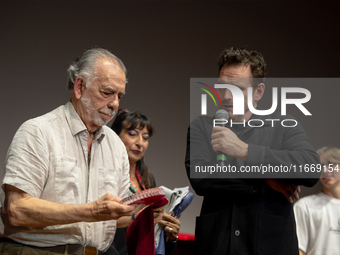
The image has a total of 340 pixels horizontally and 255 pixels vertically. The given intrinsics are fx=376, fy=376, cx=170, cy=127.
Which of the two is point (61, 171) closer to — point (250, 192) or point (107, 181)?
point (107, 181)

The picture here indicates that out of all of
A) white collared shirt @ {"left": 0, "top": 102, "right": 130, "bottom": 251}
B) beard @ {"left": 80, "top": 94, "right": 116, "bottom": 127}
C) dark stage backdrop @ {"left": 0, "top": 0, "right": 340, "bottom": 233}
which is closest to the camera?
white collared shirt @ {"left": 0, "top": 102, "right": 130, "bottom": 251}

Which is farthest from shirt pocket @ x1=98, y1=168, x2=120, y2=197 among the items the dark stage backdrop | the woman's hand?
the dark stage backdrop

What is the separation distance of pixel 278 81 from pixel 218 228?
7.12ft

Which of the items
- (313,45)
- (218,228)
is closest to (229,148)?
(218,228)

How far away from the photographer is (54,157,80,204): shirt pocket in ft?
5.76

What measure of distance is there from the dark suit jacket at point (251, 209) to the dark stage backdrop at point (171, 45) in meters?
1.62

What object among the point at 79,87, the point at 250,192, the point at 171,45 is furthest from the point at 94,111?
the point at 171,45

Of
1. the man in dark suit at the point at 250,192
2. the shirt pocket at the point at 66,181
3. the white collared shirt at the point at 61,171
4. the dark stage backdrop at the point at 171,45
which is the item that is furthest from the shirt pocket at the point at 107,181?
the dark stage backdrop at the point at 171,45

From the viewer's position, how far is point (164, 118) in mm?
3721

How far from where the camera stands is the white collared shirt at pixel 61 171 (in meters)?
1.68

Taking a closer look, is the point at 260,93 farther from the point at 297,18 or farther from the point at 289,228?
the point at 297,18

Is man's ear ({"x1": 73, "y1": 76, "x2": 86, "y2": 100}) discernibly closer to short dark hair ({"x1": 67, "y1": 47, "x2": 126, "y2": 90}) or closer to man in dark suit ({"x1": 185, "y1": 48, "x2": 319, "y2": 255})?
short dark hair ({"x1": 67, "y1": 47, "x2": 126, "y2": 90})

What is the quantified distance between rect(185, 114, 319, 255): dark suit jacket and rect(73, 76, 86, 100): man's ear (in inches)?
27.8

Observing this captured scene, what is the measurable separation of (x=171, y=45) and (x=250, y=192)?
2.21 m
